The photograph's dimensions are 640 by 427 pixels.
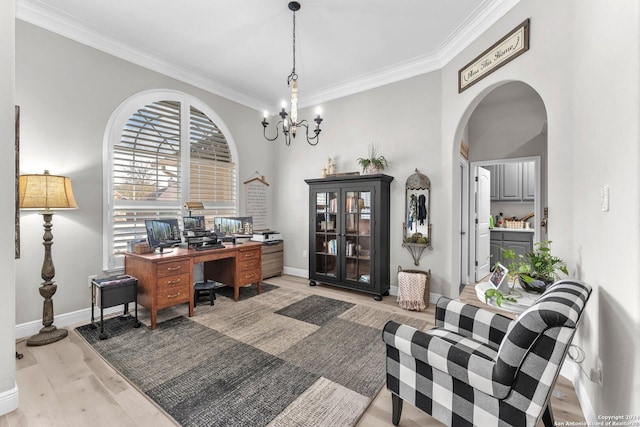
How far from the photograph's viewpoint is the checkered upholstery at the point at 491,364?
3.69 ft

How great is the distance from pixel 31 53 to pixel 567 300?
14.8 ft

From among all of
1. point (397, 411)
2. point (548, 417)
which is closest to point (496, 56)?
point (548, 417)

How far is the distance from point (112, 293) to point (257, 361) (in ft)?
5.51

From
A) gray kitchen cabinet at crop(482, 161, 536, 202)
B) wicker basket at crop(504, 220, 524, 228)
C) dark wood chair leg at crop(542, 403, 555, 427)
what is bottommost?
dark wood chair leg at crop(542, 403, 555, 427)

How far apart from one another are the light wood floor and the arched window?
3.91 ft

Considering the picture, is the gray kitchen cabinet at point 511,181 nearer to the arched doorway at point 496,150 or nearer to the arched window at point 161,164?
the arched doorway at point 496,150

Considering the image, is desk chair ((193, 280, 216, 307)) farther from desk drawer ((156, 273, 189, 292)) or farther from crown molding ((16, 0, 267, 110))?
crown molding ((16, 0, 267, 110))

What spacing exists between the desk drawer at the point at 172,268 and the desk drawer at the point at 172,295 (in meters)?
0.16

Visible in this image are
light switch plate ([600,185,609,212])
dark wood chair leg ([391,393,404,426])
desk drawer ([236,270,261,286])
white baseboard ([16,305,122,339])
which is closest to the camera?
light switch plate ([600,185,609,212])

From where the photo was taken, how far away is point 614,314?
1.30 m

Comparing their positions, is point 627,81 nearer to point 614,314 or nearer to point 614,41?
point 614,41

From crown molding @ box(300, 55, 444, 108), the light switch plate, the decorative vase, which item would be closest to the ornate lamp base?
the decorative vase

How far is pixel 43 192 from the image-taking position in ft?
8.16

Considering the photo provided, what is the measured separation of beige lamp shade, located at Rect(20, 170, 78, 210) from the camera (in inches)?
95.7
